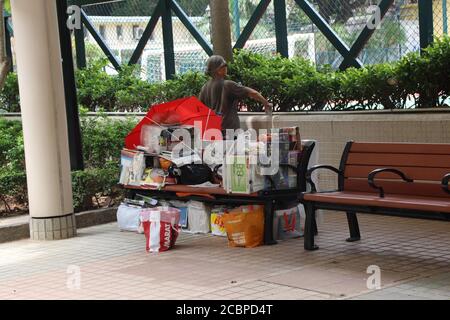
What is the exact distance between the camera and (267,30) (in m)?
13.5

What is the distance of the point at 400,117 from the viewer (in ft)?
32.5

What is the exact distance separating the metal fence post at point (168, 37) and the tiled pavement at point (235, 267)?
6.43 m

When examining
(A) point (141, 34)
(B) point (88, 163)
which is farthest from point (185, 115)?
(A) point (141, 34)

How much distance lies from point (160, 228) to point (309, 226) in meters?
1.55

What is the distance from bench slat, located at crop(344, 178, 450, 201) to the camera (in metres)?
7.28

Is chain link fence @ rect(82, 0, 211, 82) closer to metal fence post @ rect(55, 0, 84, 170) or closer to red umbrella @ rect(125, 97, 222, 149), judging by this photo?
metal fence post @ rect(55, 0, 84, 170)

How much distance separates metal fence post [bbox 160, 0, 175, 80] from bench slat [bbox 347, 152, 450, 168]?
25.1ft

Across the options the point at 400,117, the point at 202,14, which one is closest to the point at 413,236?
the point at 400,117

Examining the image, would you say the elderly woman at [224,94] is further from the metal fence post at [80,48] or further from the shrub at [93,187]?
the metal fence post at [80,48]

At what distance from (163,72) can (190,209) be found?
681 cm

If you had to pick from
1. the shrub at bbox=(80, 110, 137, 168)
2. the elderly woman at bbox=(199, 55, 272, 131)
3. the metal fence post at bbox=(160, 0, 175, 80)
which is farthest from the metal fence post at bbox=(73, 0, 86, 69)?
the elderly woman at bbox=(199, 55, 272, 131)

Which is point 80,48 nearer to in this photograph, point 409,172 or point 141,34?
point 141,34

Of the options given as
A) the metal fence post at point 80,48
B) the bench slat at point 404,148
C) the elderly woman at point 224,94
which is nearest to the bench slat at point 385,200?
the bench slat at point 404,148

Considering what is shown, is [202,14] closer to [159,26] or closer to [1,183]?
[159,26]
